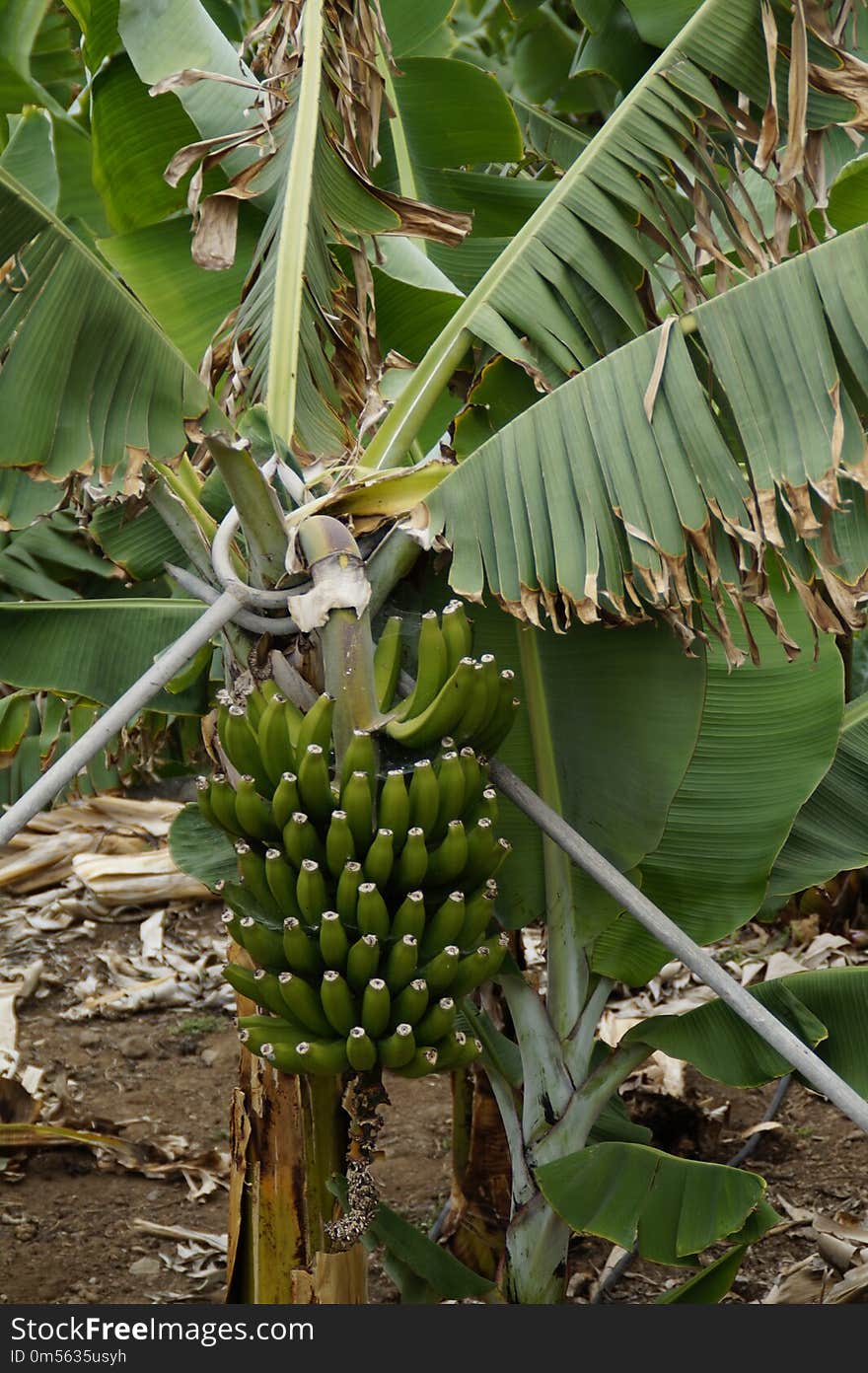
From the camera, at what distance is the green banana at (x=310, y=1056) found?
5.16 ft

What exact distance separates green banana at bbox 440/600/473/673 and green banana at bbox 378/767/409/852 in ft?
0.64

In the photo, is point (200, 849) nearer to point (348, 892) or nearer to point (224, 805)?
point (224, 805)

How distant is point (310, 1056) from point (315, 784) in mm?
383

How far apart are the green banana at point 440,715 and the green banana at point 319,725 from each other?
9 cm

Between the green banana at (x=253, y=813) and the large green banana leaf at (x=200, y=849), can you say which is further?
the large green banana leaf at (x=200, y=849)

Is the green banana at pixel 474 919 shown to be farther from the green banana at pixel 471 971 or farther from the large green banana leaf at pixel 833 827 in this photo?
the large green banana leaf at pixel 833 827

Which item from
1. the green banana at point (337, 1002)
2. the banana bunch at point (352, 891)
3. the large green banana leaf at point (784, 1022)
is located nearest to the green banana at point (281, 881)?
the banana bunch at point (352, 891)

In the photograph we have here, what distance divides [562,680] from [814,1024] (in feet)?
2.33

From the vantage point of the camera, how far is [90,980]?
15.3 feet

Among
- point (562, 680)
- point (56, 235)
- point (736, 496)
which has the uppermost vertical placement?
point (56, 235)

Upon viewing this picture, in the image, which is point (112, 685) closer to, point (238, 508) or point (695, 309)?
point (238, 508)

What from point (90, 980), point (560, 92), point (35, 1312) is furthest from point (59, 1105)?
point (560, 92)

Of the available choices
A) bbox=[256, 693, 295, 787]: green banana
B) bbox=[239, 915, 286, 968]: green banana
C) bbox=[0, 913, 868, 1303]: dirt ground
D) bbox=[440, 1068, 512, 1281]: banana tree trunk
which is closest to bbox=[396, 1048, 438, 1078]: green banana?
bbox=[239, 915, 286, 968]: green banana

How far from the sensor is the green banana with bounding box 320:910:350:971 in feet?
4.98
